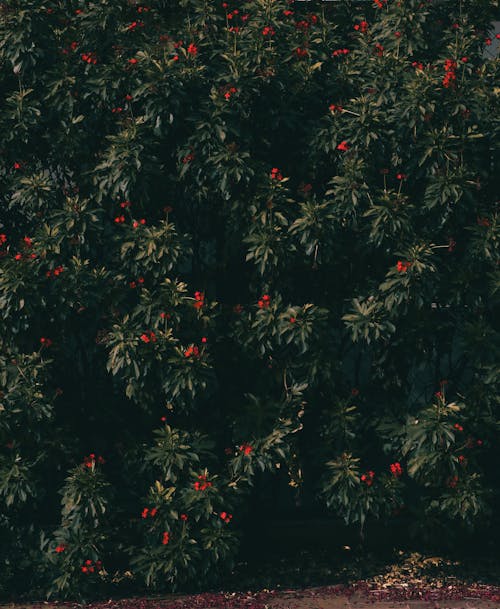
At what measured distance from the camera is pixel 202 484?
6.67 meters

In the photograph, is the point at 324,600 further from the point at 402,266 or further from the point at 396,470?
the point at 402,266

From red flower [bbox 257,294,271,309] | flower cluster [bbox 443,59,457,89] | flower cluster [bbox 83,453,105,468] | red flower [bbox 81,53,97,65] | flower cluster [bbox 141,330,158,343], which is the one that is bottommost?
flower cluster [bbox 83,453,105,468]

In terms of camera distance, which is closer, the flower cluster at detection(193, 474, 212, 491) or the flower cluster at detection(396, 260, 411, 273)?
the flower cluster at detection(396, 260, 411, 273)

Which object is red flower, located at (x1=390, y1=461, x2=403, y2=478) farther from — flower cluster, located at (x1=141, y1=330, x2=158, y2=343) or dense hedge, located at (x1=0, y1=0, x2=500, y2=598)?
flower cluster, located at (x1=141, y1=330, x2=158, y2=343)

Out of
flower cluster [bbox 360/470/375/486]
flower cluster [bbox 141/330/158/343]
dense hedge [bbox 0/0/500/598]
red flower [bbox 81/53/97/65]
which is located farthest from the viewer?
flower cluster [bbox 360/470/375/486]

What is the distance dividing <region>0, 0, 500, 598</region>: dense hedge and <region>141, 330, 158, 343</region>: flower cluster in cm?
1

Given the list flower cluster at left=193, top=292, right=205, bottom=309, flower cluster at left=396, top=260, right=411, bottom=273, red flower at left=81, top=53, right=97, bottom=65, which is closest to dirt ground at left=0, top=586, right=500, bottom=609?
flower cluster at left=193, top=292, right=205, bottom=309

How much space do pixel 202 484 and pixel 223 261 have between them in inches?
60.3

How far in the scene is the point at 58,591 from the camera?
6883mm

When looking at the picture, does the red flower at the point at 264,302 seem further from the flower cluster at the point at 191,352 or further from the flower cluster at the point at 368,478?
the flower cluster at the point at 368,478

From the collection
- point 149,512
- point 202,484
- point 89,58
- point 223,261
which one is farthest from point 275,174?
point 149,512

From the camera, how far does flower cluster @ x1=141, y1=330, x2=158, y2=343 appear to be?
21.3ft

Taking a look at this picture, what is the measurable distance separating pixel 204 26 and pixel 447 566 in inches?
161

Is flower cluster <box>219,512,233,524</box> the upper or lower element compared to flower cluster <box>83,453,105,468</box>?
lower
